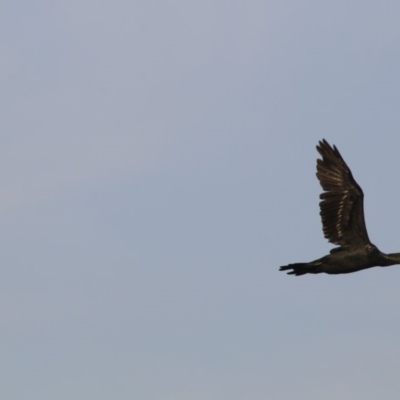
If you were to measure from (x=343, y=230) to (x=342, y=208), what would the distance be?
64 centimetres

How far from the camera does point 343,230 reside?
18.5 meters

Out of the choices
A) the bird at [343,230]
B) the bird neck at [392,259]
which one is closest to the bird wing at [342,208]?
the bird at [343,230]

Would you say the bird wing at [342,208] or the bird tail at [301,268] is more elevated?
the bird wing at [342,208]

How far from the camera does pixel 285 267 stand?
18.0 m

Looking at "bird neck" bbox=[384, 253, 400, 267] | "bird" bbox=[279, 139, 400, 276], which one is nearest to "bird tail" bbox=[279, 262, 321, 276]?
"bird" bbox=[279, 139, 400, 276]

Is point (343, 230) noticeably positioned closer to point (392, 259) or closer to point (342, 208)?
point (342, 208)

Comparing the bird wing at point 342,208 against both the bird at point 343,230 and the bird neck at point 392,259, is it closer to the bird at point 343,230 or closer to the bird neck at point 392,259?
the bird at point 343,230

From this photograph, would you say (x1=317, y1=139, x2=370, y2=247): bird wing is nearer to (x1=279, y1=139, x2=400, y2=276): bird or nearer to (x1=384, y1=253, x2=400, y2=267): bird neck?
(x1=279, y1=139, x2=400, y2=276): bird

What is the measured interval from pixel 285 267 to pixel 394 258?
10.4 ft

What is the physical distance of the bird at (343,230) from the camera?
18.1 meters

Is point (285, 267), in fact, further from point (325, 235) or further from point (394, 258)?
point (394, 258)

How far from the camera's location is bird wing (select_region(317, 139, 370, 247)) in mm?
18406

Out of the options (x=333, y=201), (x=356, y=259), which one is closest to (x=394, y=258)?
(x=356, y=259)

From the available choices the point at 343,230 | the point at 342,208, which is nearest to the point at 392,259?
the point at 343,230
